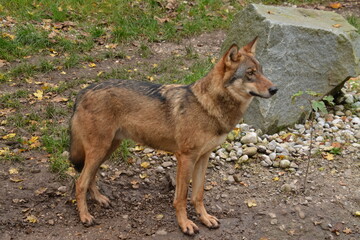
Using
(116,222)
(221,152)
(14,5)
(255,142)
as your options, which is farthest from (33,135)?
(14,5)

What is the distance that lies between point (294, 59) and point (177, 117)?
270cm

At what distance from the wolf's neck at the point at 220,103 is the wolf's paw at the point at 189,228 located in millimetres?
1072

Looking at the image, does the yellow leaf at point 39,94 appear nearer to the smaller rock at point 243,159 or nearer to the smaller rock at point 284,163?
the smaller rock at point 243,159

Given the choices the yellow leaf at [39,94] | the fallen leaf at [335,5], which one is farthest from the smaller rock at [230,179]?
the fallen leaf at [335,5]

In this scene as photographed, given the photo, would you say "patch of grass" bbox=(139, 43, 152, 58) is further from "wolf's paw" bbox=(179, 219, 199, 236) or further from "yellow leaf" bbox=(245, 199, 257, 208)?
"wolf's paw" bbox=(179, 219, 199, 236)

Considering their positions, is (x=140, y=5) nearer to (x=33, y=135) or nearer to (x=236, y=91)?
(x=33, y=135)

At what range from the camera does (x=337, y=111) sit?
7273 millimetres

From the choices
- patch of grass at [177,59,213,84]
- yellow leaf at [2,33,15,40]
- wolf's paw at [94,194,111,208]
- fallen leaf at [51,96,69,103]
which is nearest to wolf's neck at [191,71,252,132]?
wolf's paw at [94,194,111,208]

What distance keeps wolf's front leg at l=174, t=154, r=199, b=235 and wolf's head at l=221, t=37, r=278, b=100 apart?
868mm

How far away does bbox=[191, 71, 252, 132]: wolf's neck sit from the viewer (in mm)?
4504

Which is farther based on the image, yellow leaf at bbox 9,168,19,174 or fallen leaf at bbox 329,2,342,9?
fallen leaf at bbox 329,2,342,9

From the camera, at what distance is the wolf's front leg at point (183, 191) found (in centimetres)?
459

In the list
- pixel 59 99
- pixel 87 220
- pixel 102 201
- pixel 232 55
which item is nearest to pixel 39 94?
pixel 59 99

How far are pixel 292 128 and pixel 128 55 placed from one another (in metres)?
3.89
